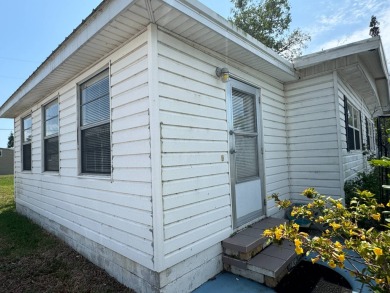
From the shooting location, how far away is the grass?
116 inches

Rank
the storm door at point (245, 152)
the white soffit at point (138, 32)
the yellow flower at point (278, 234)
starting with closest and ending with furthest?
the yellow flower at point (278, 234) < the white soffit at point (138, 32) < the storm door at point (245, 152)

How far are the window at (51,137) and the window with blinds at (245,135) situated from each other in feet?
11.2

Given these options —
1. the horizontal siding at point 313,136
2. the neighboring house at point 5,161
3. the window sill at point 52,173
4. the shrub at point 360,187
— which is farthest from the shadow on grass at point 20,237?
the neighboring house at point 5,161

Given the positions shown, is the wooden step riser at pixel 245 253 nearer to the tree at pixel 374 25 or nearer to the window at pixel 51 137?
the window at pixel 51 137

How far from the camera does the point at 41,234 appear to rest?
4898 mm

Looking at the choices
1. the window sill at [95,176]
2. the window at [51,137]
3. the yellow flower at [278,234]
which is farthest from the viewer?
the window at [51,137]

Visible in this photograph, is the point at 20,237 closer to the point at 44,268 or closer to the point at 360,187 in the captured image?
the point at 44,268

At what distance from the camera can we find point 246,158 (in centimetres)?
390

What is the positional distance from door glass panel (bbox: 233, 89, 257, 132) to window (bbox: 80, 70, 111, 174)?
1.83 meters

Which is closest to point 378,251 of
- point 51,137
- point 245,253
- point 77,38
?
point 245,253

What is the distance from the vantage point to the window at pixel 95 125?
334cm

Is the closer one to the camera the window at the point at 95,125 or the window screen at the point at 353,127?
the window at the point at 95,125

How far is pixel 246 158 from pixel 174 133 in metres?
1.64

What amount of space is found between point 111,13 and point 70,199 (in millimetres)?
3116
